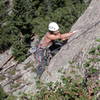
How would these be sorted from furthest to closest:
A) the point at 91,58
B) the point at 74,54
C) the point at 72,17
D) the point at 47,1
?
the point at 47,1, the point at 72,17, the point at 74,54, the point at 91,58

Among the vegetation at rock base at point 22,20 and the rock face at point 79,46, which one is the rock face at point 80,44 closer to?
the rock face at point 79,46

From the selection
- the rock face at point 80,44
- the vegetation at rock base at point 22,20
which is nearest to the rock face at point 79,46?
the rock face at point 80,44

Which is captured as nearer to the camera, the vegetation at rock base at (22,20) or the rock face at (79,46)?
the rock face at (79,46)

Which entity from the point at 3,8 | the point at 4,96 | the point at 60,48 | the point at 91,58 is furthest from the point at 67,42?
the point at 3,8

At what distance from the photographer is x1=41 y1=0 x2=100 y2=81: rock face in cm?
1029

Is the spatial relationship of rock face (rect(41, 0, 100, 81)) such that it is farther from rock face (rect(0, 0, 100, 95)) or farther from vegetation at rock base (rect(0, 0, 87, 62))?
vegetation at rock base (rect(0, 0, 87, 62))

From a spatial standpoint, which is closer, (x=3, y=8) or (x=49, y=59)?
(x=49, y=59)

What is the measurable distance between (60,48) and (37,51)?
0.91 meters

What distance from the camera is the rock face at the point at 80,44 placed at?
33.8 ft

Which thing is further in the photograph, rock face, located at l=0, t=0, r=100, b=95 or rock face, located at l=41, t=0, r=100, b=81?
rock face, located at l=41, t=0, r=100, b=81

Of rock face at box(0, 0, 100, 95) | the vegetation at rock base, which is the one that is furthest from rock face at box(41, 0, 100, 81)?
the vegetation at rock base

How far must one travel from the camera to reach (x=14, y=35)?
50500 mm

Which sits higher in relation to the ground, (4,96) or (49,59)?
(49,59)

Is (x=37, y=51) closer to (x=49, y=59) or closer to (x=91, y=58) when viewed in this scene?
(x=49, y=59)
